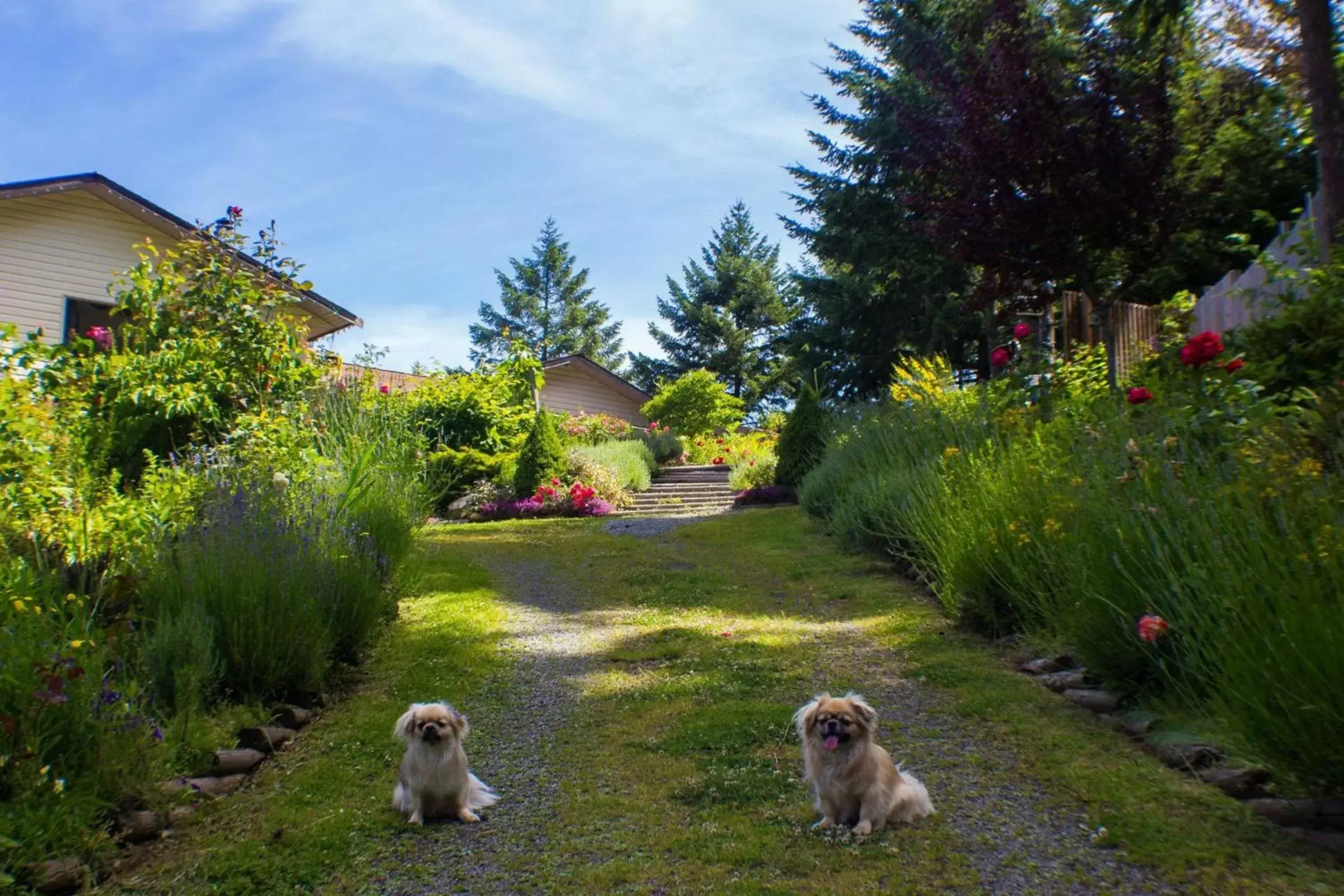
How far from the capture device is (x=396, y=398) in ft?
42.5

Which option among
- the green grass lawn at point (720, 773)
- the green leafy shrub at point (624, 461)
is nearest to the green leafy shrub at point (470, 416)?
the green leafy shrub at point (624, 461)

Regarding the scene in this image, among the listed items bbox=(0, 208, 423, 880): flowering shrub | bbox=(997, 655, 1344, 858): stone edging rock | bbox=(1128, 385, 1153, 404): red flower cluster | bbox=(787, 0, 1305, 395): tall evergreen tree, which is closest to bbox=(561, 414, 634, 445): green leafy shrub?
bbox=(787, 0, 1305, 395): tall evergreen tree

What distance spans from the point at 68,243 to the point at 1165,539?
58.3 feet

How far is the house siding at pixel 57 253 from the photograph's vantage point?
612 inches

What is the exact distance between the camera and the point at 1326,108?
6.93 meters

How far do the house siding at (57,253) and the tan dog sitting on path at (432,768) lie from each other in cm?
1519

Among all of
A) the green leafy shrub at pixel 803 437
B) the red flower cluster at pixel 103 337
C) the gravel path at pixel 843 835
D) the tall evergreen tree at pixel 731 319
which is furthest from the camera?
the tall evergreen tree at pixel 731 319

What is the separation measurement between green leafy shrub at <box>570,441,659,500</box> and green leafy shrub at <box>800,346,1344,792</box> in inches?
403

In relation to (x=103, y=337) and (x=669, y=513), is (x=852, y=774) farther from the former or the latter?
(x=669, y=513)

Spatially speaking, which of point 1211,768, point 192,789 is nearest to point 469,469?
point 192,789

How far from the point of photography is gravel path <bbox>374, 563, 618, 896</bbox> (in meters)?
3.42

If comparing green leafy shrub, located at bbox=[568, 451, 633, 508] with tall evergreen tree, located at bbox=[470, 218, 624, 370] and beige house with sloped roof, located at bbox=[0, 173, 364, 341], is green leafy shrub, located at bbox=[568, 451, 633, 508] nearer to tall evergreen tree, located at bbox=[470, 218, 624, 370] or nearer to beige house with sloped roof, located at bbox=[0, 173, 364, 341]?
beige house with sloped roof, located at bbox=[0, 173, 364, 341]

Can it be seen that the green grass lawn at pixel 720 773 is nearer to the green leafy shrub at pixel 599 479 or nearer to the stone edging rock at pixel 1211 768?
the stone edging rock at pixel 1211 768

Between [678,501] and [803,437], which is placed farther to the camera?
[678,501]
